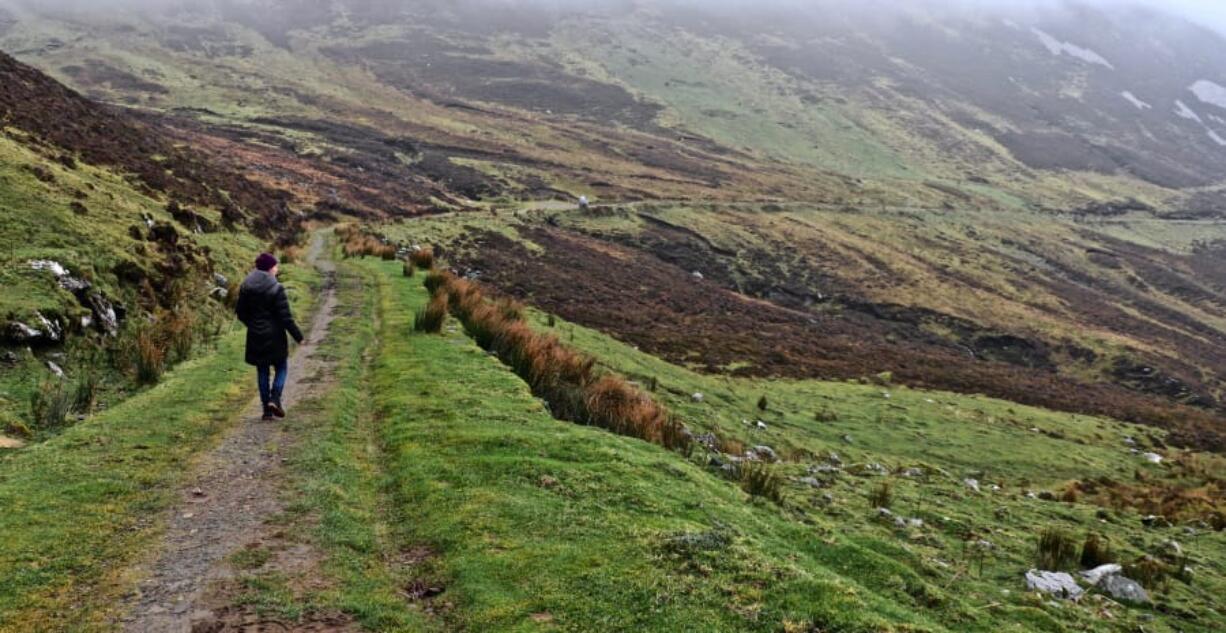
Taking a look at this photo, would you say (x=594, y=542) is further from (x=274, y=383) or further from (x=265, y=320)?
(x=265, y=320)

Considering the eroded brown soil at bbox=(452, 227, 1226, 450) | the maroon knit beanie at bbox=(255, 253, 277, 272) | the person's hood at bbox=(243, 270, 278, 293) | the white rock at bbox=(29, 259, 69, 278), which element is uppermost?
the maroon knit beanie at bbox=(255, 253, 277, 272)

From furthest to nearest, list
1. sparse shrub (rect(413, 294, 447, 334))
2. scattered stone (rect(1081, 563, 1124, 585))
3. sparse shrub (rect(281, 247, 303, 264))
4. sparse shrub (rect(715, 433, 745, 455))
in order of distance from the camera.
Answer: sparse shrub (rect(281, 247, 303, 264)), sparse shrub (rect(413, 294, 447, 334)), sparse shrub (rect(715, 433, 745, 455)), scattered stone (rect(1081, 563, 1124, 585))

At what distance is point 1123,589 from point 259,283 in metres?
14.4

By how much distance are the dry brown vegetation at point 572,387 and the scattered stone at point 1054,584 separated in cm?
615

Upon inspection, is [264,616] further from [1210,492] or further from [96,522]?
[1210,492]

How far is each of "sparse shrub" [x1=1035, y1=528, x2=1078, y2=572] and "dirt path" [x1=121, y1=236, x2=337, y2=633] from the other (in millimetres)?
11678

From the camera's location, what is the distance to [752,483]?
12.7 meters

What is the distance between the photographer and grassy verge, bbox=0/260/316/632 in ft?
21.0

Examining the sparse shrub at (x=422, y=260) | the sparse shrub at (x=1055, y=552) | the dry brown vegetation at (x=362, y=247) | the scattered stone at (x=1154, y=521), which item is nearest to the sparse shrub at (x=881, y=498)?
the sparse shrub at (x=1055, y=552)

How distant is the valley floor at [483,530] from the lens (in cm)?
684

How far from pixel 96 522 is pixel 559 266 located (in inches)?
1769

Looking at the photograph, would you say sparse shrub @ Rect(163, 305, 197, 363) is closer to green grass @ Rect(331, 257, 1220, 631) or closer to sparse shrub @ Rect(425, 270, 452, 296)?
green grass @ Rect(331, 257, 1220, 631)

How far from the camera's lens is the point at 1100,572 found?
1176 cm

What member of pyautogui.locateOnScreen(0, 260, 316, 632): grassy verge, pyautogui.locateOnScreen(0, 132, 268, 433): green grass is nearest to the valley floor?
pyautogui.locateOnScreen(0, 260, 316, 632): grassy verge
